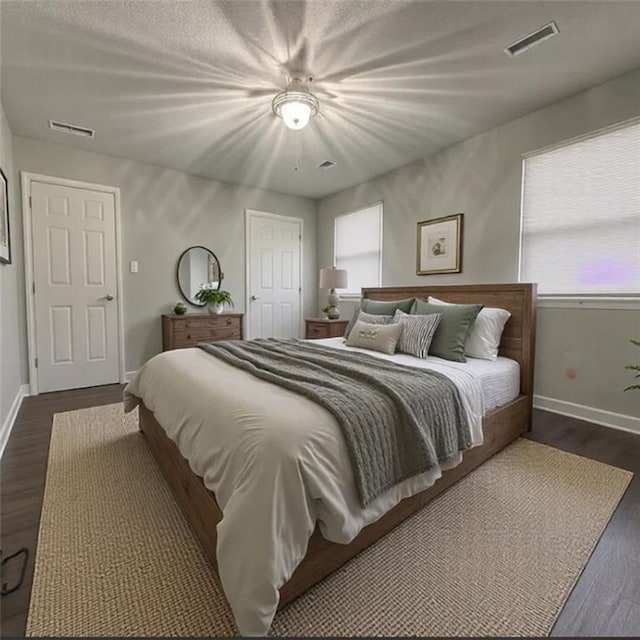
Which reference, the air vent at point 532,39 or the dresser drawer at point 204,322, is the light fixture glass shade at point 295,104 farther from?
the dresser drawer at point 204,322

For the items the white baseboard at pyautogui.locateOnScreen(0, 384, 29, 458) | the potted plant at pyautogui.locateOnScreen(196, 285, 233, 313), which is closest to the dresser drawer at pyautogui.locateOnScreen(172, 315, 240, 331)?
→ the potted plant at pyautogui.locateOnScreen(196, 285, 233, 313)

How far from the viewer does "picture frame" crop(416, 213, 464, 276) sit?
3658 millimetres

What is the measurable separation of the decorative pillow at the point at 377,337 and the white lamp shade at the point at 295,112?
64.0 inches

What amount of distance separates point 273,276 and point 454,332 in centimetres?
330

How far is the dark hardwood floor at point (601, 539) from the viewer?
115 cm

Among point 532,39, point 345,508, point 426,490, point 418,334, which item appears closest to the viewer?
point 345,508

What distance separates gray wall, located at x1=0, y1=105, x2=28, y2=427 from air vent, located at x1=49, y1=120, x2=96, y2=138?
1.11ft

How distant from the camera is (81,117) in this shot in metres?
3.04

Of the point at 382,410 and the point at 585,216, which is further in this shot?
the point at 585,216

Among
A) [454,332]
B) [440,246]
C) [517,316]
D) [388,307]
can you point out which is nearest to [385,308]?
[388,307]

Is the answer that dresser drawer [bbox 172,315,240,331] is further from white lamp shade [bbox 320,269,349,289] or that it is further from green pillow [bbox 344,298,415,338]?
green pillow [bbox 344,298,415,338]

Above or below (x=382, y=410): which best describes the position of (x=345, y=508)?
below

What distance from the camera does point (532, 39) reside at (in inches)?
84.1

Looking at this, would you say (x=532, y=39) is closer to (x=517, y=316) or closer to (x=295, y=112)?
(x=295, y=112)
